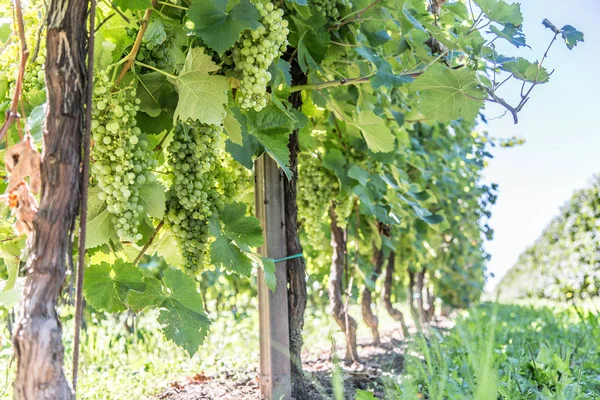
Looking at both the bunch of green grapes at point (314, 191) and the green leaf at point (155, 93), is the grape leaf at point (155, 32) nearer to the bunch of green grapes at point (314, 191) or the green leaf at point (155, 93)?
the green leaf at point (155, 93)

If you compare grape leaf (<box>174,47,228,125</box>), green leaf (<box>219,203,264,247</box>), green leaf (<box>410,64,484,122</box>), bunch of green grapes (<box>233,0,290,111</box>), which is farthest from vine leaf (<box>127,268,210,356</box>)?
green leaf (<box>410,64,484,122</box>)

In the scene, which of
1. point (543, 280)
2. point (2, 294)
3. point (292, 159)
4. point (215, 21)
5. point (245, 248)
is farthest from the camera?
point (543, 280)

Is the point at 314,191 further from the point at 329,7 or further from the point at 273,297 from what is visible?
the point at 329,7

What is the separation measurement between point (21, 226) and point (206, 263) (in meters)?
0.85

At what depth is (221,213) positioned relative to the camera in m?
1.89

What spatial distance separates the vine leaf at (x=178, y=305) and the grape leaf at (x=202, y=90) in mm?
444

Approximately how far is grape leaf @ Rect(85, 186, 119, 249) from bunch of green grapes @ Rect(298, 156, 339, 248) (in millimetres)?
1412

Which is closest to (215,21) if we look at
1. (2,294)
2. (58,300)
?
(58,300)

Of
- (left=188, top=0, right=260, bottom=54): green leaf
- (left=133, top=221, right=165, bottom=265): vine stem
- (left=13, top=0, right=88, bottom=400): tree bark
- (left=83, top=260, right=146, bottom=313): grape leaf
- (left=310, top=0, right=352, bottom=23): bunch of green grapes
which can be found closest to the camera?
(left=13, top=0, right=88, bottom=400): tree bark

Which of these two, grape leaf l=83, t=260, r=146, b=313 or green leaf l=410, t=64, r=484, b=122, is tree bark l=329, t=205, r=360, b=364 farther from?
grape leaf l=83, t=260, r=146, b=313

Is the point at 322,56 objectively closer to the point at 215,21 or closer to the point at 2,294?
the point at 215,21

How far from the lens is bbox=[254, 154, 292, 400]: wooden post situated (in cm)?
228

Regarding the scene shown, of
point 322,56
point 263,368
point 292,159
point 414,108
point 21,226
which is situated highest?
point 414,108

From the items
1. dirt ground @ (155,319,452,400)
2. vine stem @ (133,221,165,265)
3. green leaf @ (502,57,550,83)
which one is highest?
green leaf @ (502,57,550,83)
